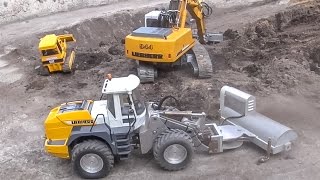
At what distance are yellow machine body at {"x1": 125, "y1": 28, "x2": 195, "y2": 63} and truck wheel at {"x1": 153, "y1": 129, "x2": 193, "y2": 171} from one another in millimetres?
4076

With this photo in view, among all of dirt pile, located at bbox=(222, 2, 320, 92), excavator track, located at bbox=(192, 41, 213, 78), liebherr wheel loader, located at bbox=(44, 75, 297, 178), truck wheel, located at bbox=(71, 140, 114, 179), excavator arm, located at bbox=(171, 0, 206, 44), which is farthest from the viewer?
excavator arm, located at bbox=(171, 0, 206, 44)

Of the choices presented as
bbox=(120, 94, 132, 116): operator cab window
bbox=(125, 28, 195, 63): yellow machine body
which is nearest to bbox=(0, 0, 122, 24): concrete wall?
bbox=(125, 28, 195, 63): yellow machine body

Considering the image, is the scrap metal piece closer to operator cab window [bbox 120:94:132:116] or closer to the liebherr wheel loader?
the liebherr wheel loader

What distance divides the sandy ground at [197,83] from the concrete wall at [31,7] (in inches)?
34.4

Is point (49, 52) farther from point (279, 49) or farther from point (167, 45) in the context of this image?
point (279, 49)

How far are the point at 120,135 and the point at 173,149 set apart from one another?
0.98 metres

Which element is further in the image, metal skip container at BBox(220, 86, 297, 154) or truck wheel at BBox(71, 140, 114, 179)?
metal skip container at BBox(220, 86, 297, 154)

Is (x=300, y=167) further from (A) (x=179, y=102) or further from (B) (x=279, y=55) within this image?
(B) (x=279, y=55)

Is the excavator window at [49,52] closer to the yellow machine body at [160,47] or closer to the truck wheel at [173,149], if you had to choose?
the yellow machine body at [160,47]

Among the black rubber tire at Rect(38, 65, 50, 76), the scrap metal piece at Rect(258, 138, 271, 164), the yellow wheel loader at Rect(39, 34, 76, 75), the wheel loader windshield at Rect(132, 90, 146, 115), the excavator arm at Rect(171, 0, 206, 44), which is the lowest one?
the scrap metal piece at Rect(258, 138, 271, 164)

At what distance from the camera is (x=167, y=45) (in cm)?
1265

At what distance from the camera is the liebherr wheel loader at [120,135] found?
28.9 feet

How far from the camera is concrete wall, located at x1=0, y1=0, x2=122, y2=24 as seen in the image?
70.4ft

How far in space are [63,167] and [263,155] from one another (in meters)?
3.80
